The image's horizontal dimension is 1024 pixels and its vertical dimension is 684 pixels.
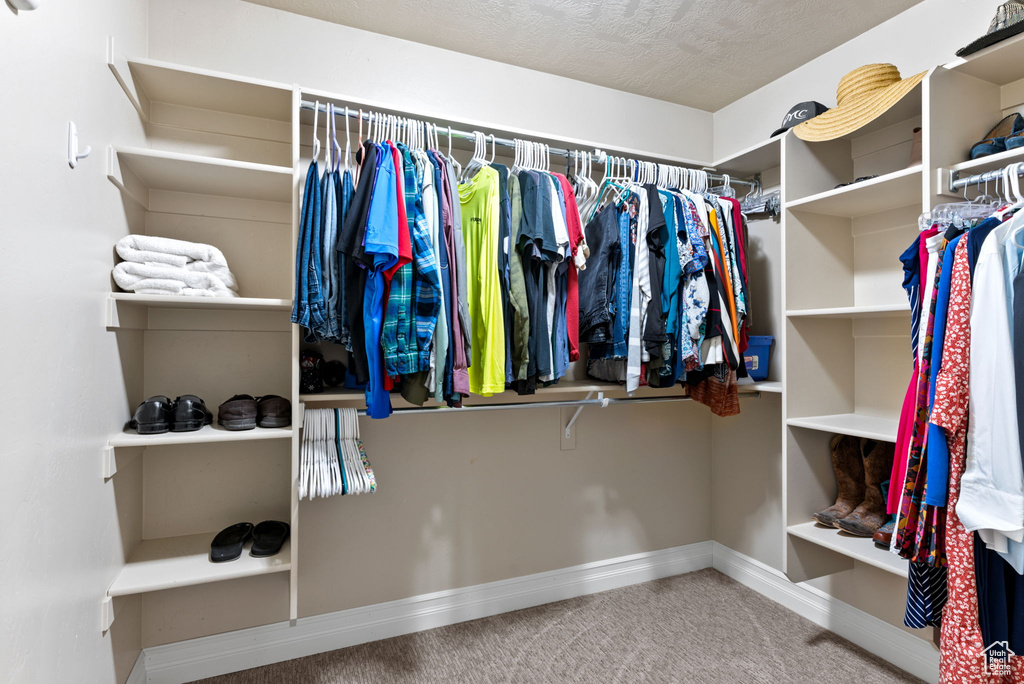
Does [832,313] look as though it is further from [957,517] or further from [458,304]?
[458,304]

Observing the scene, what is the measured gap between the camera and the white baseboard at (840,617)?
1.87m

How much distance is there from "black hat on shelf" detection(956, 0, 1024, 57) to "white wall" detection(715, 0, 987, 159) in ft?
1.00

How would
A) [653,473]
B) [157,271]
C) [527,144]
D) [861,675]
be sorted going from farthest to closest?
[653,473] < [527,144] < [861,675] < [157,271]

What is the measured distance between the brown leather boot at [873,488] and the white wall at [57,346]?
7.72 feet

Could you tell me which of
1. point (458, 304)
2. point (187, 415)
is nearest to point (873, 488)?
point (458, 304)

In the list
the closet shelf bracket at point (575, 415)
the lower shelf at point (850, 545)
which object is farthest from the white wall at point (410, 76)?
the lower shelf at point (850, 545)

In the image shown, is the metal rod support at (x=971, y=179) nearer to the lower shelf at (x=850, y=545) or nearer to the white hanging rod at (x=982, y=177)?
the white hanging rod at (x=982, y=177)

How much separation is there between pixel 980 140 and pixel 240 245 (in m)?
2.57

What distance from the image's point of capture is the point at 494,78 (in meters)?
2.37

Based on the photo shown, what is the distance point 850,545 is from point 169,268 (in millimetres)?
2443

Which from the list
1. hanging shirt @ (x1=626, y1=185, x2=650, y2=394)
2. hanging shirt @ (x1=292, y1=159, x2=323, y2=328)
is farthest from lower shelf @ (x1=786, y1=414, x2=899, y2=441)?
hanging shirt @ (x1=292, y1=159, x2=323, y2=328)

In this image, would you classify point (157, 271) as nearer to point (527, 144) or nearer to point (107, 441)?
point (107, 441)

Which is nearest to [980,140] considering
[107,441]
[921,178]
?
[921,178]

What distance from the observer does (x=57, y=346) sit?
1.17 metres
